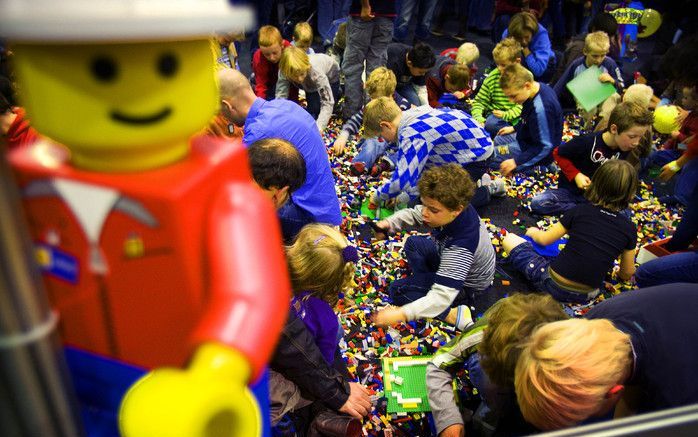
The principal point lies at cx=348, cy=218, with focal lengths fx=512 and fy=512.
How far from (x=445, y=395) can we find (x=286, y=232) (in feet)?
3.34

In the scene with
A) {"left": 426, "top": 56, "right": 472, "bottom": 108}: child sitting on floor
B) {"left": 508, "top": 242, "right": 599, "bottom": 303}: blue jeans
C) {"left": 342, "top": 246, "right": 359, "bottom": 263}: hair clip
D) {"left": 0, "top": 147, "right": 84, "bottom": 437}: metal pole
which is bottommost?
{"left": 508, "top": 242, "right": 599, "bottom": 303}: blue jeans

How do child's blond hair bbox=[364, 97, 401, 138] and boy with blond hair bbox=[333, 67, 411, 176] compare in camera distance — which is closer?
child's blond hair bbox=[364, 97, 401, 138]

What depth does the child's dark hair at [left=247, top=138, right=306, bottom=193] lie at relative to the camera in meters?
1.93

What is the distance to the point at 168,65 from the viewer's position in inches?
23.4

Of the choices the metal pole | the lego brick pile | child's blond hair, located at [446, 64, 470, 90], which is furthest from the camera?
child's blond hair, located at [446, 64, 470, 90]

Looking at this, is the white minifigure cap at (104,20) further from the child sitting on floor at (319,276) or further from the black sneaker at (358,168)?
the black sneaker at (358,168)

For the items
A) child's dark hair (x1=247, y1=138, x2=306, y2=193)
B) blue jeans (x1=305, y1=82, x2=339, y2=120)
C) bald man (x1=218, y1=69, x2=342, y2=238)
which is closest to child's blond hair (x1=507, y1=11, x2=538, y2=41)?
blue jeans (x1=305, y1=82, x2=339, y2=120)

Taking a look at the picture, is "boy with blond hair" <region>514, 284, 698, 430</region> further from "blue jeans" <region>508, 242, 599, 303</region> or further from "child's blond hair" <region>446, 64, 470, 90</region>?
"child's blond hair" <region>446, 64, 470, 90</region>

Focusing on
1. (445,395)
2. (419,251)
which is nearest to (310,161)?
(419,251)

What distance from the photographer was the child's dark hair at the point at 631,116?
284 cm

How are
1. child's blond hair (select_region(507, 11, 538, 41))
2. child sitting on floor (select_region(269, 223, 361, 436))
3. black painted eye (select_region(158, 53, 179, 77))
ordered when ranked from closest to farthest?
black painted eye (select_region(158, 53, 179, 77)) < child sitting on floor (select_region(269, 223, 361, 436)) < child's blond hair (select_region(507, 11, 538, 41))

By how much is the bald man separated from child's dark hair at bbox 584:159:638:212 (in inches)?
51.2

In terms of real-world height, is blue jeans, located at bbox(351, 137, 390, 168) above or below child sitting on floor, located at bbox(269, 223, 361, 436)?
below

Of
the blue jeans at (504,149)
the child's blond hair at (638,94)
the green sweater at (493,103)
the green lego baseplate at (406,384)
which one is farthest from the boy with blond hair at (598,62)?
the green lego baseplate at (406,384)
